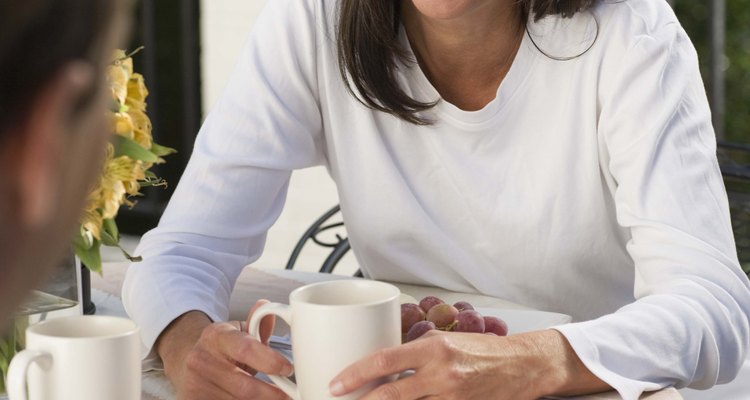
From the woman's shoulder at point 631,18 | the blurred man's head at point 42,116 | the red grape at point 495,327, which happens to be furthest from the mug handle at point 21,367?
the woman's shoulder at point 631,18

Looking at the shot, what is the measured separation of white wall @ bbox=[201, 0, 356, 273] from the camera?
4.04 metres

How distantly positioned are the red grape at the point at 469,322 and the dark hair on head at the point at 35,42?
92cm

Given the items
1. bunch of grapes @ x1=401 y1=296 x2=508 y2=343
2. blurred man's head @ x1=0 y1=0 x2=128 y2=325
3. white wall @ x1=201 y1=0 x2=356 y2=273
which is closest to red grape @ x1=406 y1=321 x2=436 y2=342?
bunch of grapes @ x1=401 y1=296 x2=508 y2=343

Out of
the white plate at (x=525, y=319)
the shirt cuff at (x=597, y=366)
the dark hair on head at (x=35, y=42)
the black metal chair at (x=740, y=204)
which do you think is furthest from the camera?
the black metal chair at (x=740, y=204)

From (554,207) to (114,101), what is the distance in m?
0.78

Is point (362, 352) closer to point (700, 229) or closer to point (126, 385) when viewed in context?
point (126, 385)

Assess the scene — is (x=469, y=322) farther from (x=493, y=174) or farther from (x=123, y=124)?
(x=493, y=174)

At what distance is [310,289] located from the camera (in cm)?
97

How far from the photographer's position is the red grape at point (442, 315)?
1.14 metres

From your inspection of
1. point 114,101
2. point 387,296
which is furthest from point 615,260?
point 114,101

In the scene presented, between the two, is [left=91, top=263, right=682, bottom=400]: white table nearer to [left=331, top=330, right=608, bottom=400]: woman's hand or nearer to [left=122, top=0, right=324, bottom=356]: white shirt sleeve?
[left=122, top=0, right=324, bottom=356]: white shirt sleeve

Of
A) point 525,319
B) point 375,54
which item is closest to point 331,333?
point 525,319

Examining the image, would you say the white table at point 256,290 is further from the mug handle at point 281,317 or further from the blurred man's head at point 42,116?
the blurred man's head at point 42,116

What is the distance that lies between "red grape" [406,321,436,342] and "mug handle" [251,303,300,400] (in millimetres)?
141
